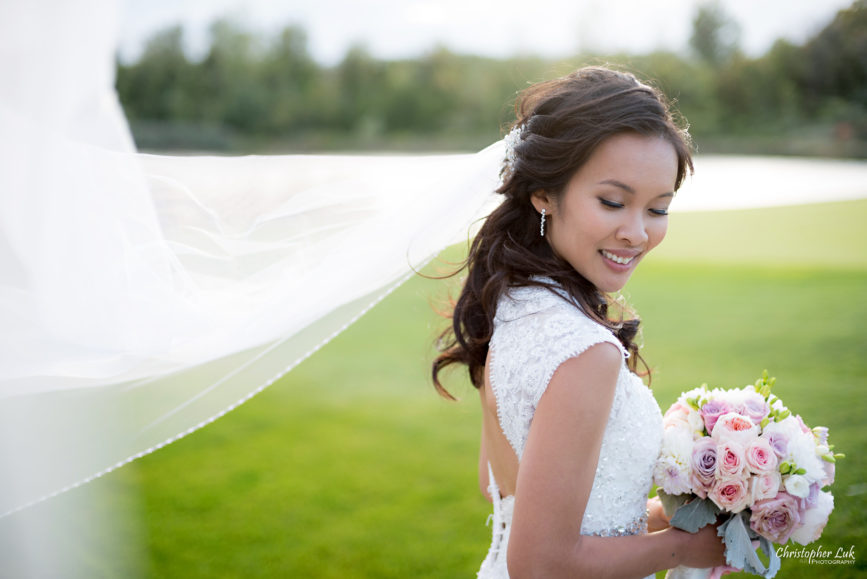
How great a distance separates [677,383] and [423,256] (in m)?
5.14

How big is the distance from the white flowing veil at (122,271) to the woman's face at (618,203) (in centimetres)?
42

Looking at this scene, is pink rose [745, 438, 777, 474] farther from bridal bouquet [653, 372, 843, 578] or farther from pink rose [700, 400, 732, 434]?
pink rose [700, 400, 732, 434]

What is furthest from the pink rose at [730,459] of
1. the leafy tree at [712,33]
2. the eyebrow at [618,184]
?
the leafy tree at [712,33]

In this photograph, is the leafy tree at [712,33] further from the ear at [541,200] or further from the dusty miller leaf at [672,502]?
the dusty miller leaf at [672,502]

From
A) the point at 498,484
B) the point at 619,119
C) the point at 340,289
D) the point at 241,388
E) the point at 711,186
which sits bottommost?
the point at 711,186

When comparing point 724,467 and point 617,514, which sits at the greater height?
point 724,467

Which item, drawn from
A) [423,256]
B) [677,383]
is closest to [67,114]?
[423,256]

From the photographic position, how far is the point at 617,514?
6.15ft

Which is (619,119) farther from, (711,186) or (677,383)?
(711,186)

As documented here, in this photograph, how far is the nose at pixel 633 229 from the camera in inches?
71.2

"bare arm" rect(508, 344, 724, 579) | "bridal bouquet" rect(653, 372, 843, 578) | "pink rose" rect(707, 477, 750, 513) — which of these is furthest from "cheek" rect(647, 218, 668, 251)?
"pink rose" rect(707, 477, 750, 513)

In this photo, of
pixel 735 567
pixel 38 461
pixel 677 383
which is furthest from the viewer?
A: pixel 677 383

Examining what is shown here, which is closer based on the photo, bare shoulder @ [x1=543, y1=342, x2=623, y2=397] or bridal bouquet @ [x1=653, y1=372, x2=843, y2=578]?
bare shoulder @ [x1=543, y1=342, x2=623, y2=397]

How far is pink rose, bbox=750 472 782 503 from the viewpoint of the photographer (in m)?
1.79
